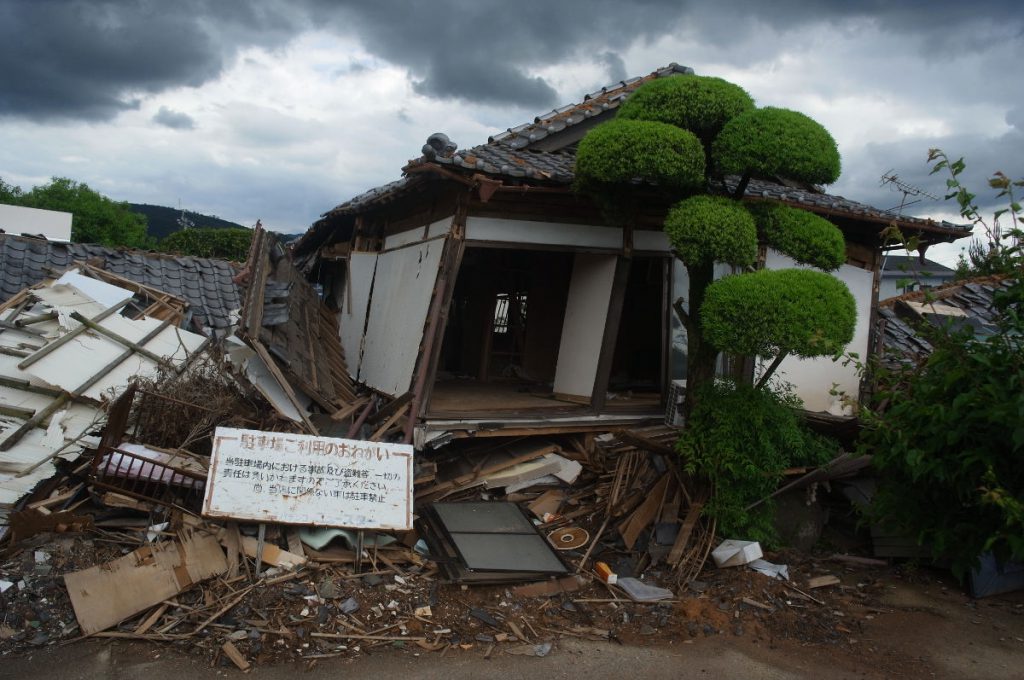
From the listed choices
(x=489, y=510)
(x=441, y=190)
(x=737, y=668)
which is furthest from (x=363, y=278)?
(x=737, y=668)

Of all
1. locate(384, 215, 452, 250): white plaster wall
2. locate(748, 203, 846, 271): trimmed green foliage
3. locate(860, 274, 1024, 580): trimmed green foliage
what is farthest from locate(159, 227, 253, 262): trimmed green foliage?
locate(860, 274, 1024, 580): trimmed green foliage

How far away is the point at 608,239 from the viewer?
8906mm

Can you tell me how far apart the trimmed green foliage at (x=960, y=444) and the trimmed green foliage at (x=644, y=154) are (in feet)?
8.79

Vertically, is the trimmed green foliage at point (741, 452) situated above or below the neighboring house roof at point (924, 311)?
below

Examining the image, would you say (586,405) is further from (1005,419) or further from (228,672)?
(228,672)

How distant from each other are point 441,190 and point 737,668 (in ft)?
20.4

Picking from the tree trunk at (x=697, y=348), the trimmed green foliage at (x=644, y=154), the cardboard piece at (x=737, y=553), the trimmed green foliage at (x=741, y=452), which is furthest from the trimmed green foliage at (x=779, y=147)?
the cardboard piece at (x=737, y=553)

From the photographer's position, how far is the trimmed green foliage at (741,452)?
22.8ft

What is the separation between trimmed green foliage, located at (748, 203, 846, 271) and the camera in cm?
732

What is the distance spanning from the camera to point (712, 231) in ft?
22.8

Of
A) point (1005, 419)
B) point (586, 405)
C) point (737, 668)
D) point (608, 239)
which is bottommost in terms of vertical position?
point (737, 668)

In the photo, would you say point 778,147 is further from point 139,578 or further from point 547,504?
point 139,578

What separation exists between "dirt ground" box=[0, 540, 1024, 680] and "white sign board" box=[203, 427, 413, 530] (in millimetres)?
655

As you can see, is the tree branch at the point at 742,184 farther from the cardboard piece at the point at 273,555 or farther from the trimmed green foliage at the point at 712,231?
the cardboard piece at the point at 273,555
